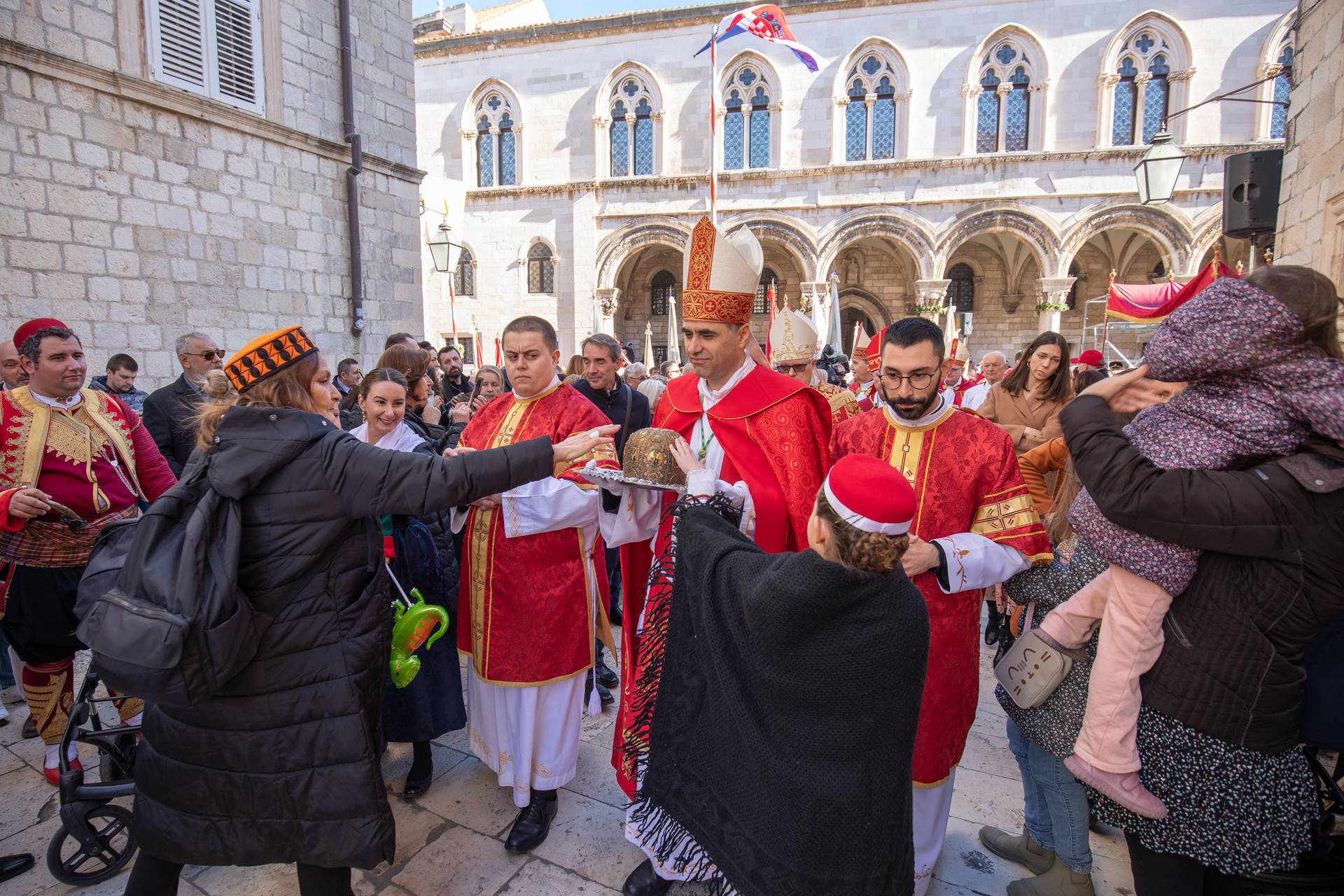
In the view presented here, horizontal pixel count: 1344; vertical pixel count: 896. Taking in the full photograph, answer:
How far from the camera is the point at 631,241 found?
20.8 metres

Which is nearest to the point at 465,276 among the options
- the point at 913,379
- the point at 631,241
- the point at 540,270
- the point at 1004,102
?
the point at 540,270

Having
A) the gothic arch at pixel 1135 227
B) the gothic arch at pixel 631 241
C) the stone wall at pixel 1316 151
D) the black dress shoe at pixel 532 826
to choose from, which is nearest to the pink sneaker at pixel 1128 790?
the black dress shoe at pixel 532 826

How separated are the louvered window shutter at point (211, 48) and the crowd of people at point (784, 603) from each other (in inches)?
220

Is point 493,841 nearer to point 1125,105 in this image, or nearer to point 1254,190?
point 1254,190

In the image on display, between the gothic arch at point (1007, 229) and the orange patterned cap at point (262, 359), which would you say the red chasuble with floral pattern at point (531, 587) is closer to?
the orange patterned cap at point (262, 359)

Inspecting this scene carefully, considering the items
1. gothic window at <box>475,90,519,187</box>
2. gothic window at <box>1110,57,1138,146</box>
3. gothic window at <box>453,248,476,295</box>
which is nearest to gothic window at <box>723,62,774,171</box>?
gothic window at <box>475,90,519,187</box>

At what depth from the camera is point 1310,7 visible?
17.6 feet

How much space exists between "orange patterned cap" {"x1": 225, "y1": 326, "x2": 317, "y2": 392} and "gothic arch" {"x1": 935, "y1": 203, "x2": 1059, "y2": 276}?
19695mm

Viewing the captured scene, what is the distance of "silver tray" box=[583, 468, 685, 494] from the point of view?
83.8 inches

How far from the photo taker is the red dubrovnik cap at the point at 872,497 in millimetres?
1456

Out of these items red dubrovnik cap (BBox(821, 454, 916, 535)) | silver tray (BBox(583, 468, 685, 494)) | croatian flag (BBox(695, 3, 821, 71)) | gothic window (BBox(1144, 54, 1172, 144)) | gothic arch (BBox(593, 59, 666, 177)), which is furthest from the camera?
gothic arch (BBox(593, 59, 666, 177))

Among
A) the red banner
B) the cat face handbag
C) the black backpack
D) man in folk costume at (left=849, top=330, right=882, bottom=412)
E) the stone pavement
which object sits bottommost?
the stone pavement

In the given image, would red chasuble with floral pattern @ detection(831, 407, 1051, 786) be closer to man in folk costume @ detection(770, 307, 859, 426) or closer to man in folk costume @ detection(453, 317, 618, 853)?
man in folk costume @ detection(453, 317, 618, 853)

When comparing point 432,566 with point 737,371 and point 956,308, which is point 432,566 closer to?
point 737,371
